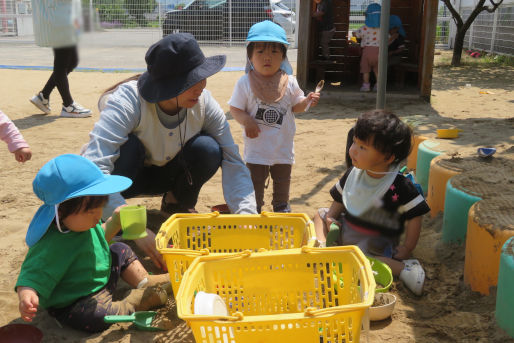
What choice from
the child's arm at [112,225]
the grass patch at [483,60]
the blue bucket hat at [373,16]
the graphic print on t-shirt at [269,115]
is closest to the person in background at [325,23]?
the blue bucket hat at [373,16]

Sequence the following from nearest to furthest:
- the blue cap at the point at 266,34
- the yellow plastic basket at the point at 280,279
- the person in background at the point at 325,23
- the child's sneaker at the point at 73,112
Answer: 1. the yellow plastic basket at the point at 280,279
2. the blue cap at the point at 266,34
3. the child's sneaker at the point at 73,112
4. the person in background at the point at 325,23

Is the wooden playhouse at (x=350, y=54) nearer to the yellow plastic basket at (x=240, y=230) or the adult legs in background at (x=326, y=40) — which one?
the adult legs in background at (x=326, y=40)

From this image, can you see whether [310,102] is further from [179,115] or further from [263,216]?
[263,216]

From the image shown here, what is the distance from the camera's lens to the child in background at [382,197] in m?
2.28

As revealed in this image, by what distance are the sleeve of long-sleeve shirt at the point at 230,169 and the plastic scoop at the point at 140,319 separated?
2.04 ft

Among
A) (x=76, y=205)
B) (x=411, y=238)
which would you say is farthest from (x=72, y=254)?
(x=411, y=238)

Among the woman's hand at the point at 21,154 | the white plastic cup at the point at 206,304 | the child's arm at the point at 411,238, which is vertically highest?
the woman's hand at the point at 21,154

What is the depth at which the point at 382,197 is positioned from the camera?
2375 mm

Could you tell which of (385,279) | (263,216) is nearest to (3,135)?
(263,216)

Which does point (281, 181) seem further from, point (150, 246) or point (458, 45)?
point (458, 45)

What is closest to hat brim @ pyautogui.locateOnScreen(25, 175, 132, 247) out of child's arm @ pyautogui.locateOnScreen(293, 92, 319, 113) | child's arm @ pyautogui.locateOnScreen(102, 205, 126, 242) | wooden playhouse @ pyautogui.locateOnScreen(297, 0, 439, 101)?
child's arm @ pyautogui.locateOnScreen(102, 205, 126, 242)

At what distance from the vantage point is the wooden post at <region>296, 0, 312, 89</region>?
237 inches

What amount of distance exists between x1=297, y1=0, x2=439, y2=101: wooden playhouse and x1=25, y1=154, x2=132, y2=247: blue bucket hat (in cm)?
466

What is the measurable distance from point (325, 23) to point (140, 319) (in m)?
5.77
